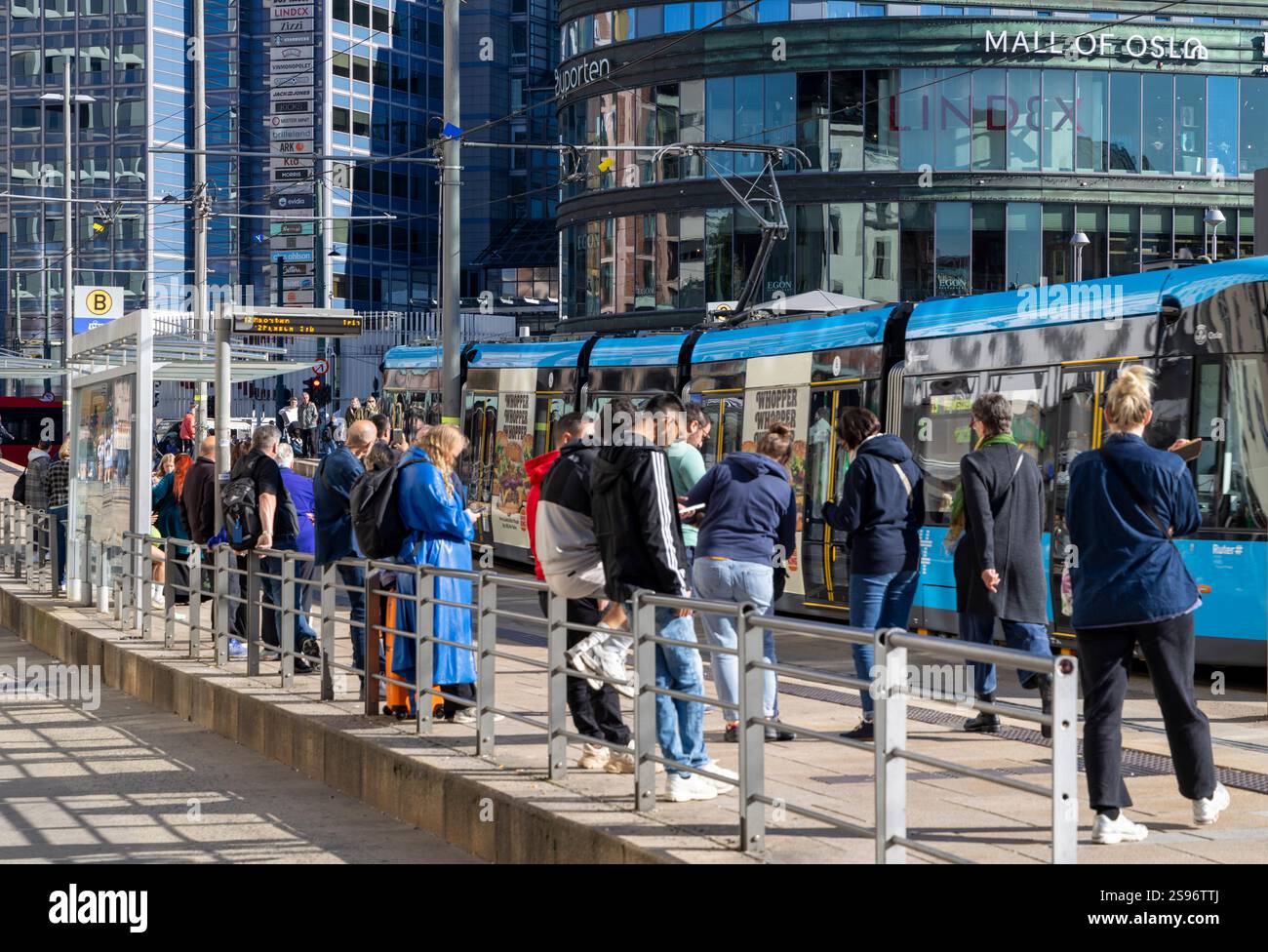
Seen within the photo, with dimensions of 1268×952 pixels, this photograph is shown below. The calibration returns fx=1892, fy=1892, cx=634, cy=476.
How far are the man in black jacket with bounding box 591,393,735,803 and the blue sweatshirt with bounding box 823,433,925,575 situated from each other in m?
1.88

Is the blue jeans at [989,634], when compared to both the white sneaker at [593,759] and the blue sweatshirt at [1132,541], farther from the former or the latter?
the blue sweatshirt at [1132,541]

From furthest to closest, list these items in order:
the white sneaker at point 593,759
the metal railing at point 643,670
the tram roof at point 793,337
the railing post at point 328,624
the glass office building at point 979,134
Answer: the glass office building at point 979,134 < the tram roof at point 793,337 < the railing post at point 328,624 < the white sneaker at point 593,759 < the metal railing at point 643,670

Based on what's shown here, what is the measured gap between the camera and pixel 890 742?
535 cm

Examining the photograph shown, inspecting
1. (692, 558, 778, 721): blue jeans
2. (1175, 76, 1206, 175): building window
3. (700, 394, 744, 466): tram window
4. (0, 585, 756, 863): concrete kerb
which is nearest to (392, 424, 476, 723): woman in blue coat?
(0, 585, 756, 863): concrete kerb

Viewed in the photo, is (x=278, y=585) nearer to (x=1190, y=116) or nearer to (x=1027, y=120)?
(x=1027, y=120)

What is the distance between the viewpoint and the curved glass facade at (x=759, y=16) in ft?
140

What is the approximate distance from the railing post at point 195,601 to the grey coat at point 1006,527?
6088mm

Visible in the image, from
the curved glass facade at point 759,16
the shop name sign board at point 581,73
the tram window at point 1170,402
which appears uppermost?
the curved glass facade at point 759,16

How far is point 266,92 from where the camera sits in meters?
85.8

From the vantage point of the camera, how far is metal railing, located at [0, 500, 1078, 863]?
506 centimetres

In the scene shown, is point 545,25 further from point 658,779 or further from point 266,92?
point 658,779

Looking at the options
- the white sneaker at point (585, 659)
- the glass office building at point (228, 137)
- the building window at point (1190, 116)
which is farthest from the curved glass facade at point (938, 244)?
the glass office building at point (228, 137)

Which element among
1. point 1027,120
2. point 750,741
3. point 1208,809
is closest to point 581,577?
point 750,741
